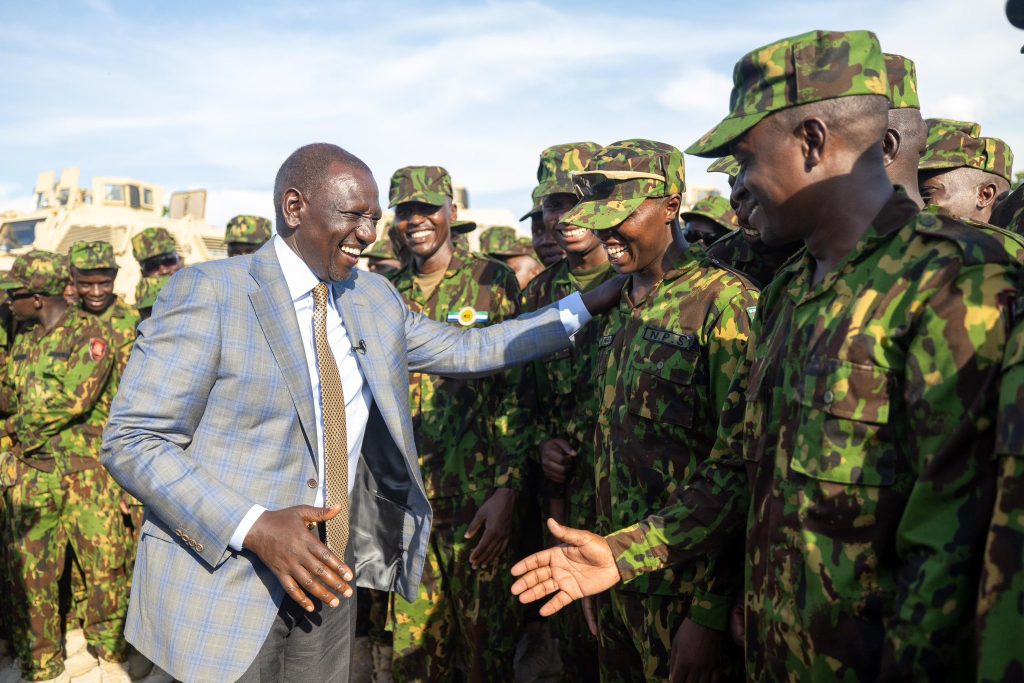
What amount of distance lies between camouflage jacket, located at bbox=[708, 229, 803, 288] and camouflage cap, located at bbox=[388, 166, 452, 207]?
64.1 inches

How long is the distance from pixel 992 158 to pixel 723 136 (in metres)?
2.59

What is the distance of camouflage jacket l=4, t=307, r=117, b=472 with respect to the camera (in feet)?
18.3

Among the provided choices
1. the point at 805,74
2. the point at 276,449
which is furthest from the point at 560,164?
the point at 805,74

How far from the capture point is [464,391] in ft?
14.3

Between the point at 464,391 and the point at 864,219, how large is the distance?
9.19 ft

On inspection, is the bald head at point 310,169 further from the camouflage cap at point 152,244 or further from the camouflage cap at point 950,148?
the camouflage cap at point 152,244

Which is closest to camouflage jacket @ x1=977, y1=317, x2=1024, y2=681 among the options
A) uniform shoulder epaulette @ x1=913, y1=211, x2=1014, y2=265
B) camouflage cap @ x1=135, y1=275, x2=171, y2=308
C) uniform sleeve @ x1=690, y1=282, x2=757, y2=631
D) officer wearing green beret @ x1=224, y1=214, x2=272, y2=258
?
uniform shoulder epaulette @ x1=913, y1=211, x2=1014, y2=265

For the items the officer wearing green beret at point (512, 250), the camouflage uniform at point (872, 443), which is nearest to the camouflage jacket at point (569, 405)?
the camouflage uniform at point (872, 443)

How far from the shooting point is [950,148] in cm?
371

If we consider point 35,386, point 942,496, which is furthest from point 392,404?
point 35,386

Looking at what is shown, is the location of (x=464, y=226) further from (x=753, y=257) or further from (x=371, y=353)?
(x=371, y=353)

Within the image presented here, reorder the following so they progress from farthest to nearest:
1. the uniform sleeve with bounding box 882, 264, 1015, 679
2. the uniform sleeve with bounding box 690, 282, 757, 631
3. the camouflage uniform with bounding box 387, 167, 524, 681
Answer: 1. the camouflage uniform with bounding box 387, 167, 524, 681
2. the uniform sleeve with bounding box 690, 282, 757, 631
3. the uniform sleeve with bounding box 882, 264, 1015, 679

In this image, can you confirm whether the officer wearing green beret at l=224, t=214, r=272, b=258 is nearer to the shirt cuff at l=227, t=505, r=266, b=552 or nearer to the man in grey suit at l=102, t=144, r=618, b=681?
the man in grey suit at l=102, t=144, r=618, b=681

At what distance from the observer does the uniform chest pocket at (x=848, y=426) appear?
1637 millimetres
